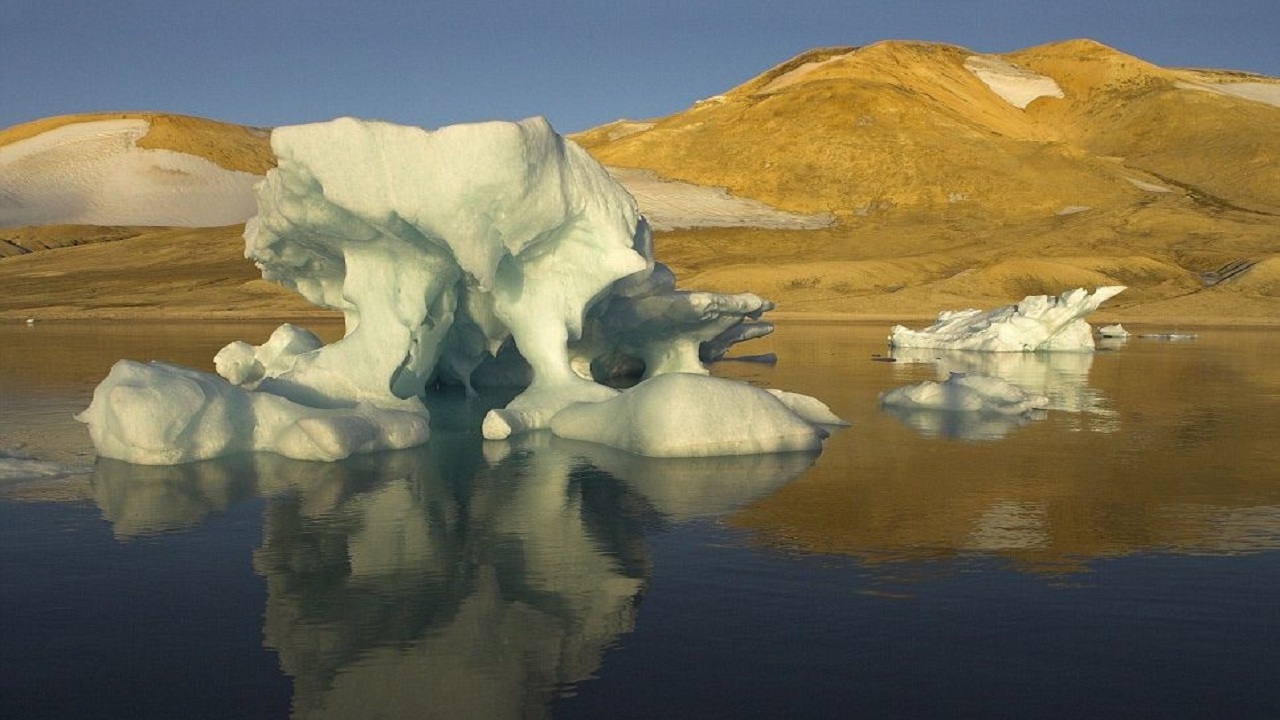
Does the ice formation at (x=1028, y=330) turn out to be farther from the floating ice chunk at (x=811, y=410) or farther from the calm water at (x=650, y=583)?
the calm water at (x=650, y=583)

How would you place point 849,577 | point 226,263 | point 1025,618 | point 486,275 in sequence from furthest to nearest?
1. point 226,263
2. point 486,275
3. point 849,577
4. point 1025,618

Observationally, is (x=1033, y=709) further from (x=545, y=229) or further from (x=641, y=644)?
(x=545, y=229)

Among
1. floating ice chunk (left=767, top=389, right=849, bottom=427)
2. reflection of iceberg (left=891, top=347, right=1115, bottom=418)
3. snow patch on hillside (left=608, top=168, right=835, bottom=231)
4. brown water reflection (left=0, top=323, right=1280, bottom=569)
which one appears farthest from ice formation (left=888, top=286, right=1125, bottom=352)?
snow patch on hillside (left=608, top=168, right=835, bottom=231)

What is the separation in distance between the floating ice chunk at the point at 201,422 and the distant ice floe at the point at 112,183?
87.5 metres

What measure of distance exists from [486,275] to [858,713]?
400 inches

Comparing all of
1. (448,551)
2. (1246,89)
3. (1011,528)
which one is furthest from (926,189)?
(448,551)

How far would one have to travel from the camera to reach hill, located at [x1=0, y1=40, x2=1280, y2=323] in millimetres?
59688

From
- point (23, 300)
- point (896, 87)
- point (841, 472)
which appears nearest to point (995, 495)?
point (841, 472)

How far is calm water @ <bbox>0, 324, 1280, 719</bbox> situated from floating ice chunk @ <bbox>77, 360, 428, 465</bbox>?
344 millimetres

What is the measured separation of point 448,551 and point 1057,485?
6.19 meters

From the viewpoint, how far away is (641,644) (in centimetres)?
667

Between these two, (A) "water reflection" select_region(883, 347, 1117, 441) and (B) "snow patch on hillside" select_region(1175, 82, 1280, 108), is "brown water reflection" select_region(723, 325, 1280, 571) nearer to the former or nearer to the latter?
(A) "water reflection" select_region(883, 347, 1117, 441)

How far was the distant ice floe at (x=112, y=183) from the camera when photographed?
9475 cm

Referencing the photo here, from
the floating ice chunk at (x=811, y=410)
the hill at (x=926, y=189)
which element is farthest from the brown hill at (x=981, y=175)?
the floating ice chunk at (x=811, y=410)
